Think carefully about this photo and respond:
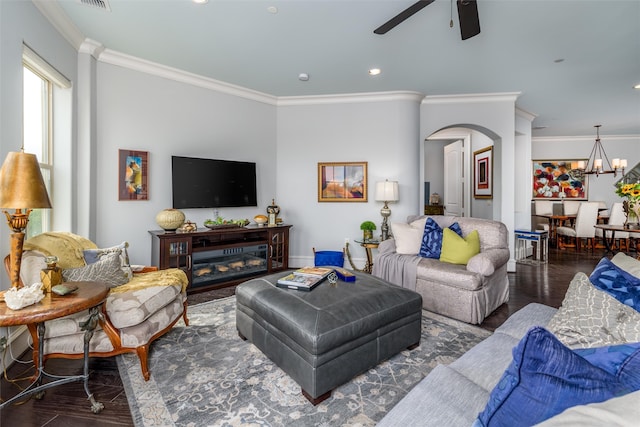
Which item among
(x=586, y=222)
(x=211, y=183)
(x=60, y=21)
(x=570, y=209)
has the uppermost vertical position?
(x=60, y=21)

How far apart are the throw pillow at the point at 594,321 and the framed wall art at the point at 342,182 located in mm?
3604

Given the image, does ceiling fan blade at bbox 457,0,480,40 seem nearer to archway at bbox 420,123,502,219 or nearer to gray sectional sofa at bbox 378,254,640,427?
gray sectional sofa at bbox 378,254,640,427

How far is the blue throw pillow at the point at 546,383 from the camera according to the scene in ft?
2.18

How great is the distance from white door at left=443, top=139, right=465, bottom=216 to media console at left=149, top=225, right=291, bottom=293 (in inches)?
165

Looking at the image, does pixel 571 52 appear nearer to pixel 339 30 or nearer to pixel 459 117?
pixel 459 117

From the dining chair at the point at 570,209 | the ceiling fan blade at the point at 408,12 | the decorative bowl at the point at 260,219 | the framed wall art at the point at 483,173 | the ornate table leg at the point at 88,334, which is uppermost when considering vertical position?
the ceiling fan blade at the point at 408,12

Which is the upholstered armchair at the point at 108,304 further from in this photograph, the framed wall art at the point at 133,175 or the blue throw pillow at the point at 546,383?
the blue throw pillow at the point at 546,383

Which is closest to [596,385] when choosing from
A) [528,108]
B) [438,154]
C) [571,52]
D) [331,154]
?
[571,52]

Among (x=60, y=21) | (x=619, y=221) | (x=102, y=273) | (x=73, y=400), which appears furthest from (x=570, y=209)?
(x=60, y=21)

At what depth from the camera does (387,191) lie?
4.45m

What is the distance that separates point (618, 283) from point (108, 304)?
2.76 metres

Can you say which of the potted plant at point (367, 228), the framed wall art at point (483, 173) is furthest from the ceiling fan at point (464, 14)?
the framed wall art at point (483, 173)

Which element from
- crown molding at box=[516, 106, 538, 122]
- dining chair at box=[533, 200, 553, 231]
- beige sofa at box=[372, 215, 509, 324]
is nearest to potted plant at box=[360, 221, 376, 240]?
beige sofa at box=[372, 215, 509, 324]

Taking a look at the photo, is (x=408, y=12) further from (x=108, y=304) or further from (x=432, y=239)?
(x=108, y=304)
